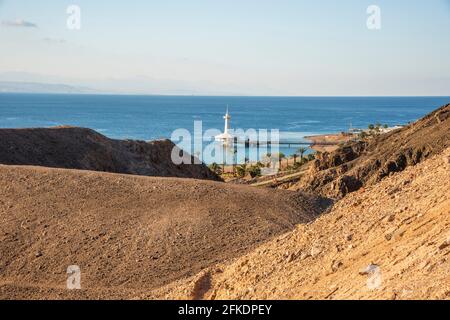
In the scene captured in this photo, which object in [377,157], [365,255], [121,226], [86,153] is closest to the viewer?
[365,255]

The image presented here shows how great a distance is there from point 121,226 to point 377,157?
69.2 feet

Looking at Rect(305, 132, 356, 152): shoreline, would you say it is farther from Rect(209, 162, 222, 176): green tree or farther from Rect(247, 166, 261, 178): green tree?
Rect(247, 166, 261, 178): green tree

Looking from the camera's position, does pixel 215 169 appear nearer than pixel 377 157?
No

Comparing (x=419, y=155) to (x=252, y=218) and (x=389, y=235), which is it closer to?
(x=252, y=218)

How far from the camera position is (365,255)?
380 inches

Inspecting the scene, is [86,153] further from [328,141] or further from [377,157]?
[328,141]

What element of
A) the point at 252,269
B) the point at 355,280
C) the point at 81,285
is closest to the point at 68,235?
the point at 81,285

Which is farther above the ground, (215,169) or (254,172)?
(254,172)

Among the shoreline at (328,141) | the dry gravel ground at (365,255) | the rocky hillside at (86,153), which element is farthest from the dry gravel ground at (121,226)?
the shoreline at (328,141)

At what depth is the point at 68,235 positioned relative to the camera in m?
16.7

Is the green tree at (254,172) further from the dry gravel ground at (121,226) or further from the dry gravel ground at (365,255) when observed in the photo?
the dry gravel ground at (365,255)

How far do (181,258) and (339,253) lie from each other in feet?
20.4

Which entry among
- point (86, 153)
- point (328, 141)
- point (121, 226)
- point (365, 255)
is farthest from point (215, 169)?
point (365, 255)

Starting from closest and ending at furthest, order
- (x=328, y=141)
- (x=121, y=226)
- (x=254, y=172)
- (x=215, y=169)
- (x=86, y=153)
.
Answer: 1. (x=121, y=226)
2. (x=86, y=153)
3. (x=254, y=172)
4. (x=215, y=169)
5. (x=328, y=141)
